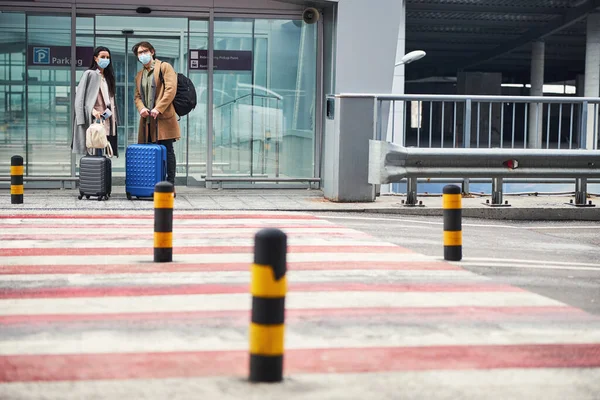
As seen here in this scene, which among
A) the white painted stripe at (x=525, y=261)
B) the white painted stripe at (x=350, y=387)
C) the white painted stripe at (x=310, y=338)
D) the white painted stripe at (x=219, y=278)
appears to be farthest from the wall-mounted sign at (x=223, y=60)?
the white painted stripe at (x=350, y=387)

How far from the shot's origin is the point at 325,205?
14547 millimetres

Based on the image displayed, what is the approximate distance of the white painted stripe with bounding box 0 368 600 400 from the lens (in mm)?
A: 4875

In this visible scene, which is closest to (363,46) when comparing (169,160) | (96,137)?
(169,160)

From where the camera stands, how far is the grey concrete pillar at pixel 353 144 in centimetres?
1484

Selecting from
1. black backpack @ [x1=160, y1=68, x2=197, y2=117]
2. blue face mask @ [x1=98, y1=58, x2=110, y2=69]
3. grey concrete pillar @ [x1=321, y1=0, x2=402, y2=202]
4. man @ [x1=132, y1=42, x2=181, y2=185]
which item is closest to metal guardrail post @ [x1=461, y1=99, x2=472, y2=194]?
grey concrete pillar @ [x1=321, y1=0, x2=402, y2=202]

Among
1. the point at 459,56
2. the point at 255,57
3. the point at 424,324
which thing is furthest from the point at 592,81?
the point at 424,324

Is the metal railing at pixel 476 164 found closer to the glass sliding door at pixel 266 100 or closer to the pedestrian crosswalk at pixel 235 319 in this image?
the glass sliding door at pixel 266 100

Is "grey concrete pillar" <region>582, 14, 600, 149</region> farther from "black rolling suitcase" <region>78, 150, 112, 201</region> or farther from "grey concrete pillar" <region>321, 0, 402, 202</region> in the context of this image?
"black rolling suitcase" <region>78, 150, 112, 201</region>

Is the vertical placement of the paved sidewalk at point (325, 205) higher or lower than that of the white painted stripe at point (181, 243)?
higher

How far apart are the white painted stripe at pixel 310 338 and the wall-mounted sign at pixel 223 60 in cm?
1123

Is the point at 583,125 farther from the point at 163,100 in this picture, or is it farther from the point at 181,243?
the point at 181,243

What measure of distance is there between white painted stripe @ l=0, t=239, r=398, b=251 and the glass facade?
22.3ft

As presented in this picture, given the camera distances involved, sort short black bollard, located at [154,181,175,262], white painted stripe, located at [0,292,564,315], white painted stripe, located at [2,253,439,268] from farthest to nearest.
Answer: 1. white painted stripe, located at [2,253,439,268]
2. short black bollard, located at [154,181,175,262]
3. white painted stripe, located at [0,292,564,315]

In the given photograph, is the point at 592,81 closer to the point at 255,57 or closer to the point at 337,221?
the point at 255,57
